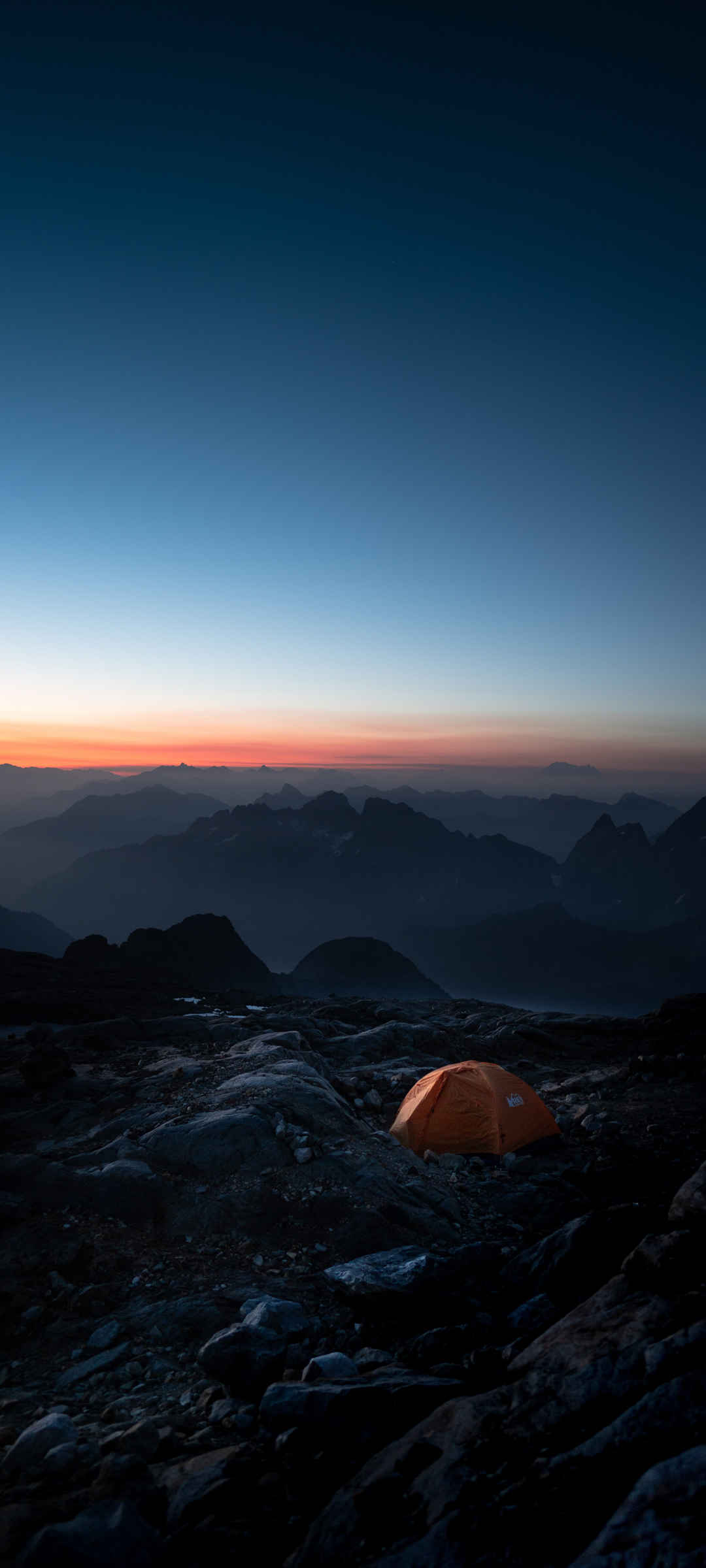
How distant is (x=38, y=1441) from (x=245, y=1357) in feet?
7.81

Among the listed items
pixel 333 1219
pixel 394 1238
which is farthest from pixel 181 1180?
pixel 394 1238

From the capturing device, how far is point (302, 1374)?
8.02 m

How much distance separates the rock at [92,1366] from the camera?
349 inches

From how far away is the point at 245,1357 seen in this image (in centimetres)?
851

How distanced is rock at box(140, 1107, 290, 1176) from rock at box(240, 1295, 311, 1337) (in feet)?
13.9

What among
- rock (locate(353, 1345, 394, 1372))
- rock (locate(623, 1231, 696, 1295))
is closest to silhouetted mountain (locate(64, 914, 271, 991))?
rock (locate(353, 1345, 394, 1372))

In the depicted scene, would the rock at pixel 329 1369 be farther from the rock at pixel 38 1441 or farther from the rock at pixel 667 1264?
the rock at pixel 667 1264

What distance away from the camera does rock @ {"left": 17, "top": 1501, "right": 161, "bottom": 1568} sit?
18.0 ft

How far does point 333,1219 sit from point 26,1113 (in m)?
11.7

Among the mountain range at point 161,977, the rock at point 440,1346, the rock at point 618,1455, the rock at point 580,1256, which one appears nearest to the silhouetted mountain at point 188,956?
the mountain range at point 161,977

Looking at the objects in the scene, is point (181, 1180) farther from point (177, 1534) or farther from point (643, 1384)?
point (643, 1384)

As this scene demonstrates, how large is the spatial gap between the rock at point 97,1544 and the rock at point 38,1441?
5.28ft

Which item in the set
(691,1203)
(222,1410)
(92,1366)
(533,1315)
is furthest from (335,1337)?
(691,1203)

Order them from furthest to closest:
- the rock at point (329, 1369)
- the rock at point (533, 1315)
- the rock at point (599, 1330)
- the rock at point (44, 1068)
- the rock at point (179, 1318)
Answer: the rock at point (44, 1068), the rock at point (179, 1318), the rock at point (533, 1315), the rock at point (329, 1369), the rock at point (599, 1330)
